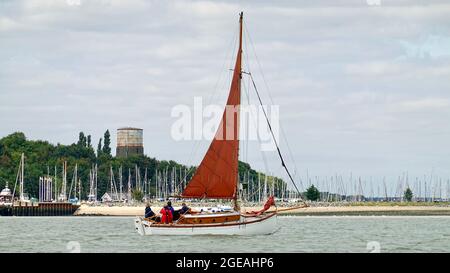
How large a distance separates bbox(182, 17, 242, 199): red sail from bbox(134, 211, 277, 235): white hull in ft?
7.19

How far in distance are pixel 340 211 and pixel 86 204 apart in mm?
48483

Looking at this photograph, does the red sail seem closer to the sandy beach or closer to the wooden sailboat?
the wooden sailboat

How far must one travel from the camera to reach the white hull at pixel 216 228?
66.7m

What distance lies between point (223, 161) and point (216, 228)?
4.79m

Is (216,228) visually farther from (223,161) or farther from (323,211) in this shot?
(323,211)

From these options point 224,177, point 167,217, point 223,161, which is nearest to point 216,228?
point 167,217

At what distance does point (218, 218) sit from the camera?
66688 mm

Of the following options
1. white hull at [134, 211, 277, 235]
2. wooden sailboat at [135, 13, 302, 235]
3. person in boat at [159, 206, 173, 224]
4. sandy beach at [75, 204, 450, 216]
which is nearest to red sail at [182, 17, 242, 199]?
wooden sailboat at [135, 13, 302, 235]

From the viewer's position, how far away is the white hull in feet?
219

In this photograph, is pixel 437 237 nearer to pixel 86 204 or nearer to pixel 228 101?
pixel 228 101

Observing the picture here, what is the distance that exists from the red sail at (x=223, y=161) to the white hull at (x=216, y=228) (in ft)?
7.19

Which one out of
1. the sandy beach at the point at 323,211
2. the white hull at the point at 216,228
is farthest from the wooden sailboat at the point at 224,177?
the sandy beach at the point at 323,211

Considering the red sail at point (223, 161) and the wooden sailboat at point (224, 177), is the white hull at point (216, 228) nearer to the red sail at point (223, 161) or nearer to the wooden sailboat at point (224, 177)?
the wooden sailboat at point (224, 177)
